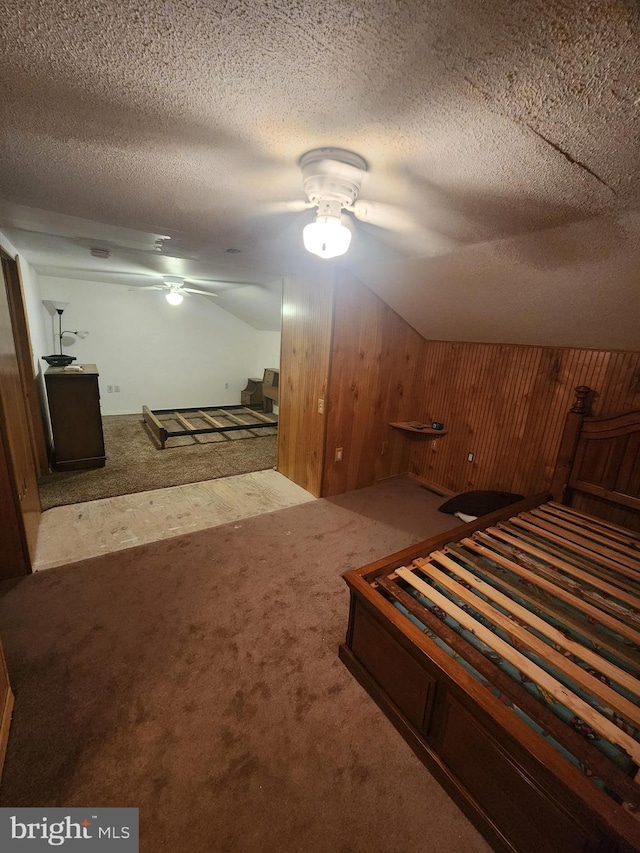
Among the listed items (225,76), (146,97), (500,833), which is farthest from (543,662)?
(146,97)

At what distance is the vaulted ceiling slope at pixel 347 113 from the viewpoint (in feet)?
2.30

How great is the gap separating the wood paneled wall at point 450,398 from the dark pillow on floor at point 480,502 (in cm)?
20

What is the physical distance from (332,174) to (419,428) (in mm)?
2672

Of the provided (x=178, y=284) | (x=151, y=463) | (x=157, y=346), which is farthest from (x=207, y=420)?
(x=178, y=284)

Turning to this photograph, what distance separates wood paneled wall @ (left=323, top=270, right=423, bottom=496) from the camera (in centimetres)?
310

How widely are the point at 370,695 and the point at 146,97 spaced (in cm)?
229

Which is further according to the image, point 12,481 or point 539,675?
point 12,481

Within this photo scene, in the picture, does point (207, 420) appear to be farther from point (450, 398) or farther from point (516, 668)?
point (516, 668)

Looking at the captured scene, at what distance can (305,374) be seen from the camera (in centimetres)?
341

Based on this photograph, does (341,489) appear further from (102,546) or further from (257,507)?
(102,546)

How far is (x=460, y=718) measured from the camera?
3.86 feet

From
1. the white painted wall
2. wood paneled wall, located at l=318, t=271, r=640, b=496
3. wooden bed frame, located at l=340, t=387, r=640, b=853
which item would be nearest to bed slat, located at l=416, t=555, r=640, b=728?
wooden bed frame, located at l=340, t=387, r=640, b=853

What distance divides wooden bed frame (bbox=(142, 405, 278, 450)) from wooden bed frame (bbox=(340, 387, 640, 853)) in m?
3.82

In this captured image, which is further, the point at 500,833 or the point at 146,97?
the point at 500,833
